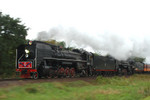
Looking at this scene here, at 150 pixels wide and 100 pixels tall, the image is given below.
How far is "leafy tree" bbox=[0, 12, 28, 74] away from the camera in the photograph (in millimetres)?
21062

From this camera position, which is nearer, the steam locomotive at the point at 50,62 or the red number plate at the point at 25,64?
the red number plate at the point at 25,64

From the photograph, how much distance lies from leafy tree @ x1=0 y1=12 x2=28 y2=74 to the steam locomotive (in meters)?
4.88

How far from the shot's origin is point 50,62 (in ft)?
53.2

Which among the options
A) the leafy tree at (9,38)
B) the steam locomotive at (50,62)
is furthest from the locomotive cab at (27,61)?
the leafy tree at (9,38)

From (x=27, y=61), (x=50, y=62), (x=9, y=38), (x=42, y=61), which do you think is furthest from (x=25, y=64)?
(x=9, y=38)

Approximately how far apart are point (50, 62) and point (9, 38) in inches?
319

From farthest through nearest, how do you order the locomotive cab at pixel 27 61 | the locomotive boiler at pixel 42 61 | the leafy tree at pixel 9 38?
the leafy tree at pixel 9 38, the locomotive boiler at pixel 42 61, the locomotive cab at pixel 27 61

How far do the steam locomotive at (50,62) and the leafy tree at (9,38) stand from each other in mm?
4881

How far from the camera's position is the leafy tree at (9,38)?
2106cm

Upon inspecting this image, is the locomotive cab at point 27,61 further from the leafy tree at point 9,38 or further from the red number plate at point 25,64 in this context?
the leafy tree at point 9,38

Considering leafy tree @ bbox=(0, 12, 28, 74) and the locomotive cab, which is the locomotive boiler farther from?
leafy tree @ bbox=(0, 12, 28, 74)

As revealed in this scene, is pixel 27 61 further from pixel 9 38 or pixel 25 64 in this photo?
pixel 9 38

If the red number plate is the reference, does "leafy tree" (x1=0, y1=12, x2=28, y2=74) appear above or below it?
above

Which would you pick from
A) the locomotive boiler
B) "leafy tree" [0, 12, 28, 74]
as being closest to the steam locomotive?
the locomotive boiler
